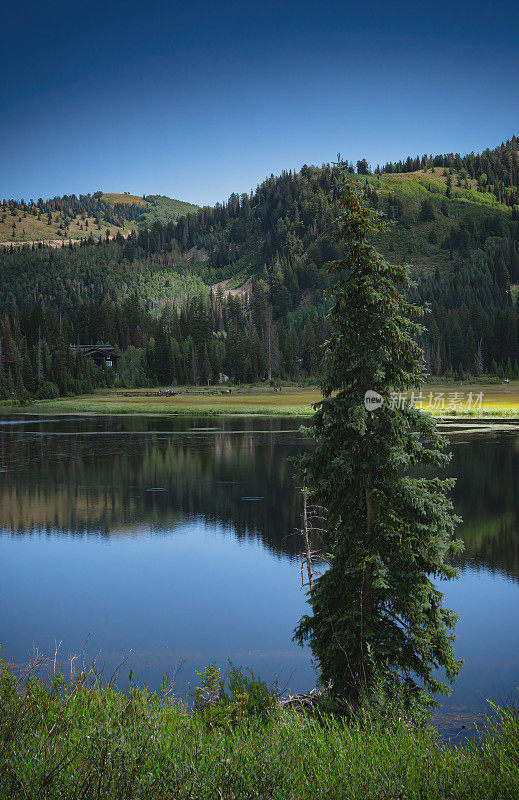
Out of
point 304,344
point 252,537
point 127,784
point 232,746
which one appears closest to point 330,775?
point 232,746

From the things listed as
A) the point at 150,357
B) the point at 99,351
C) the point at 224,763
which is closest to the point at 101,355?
the point at 99,351

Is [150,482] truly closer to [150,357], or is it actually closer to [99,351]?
[150,357]

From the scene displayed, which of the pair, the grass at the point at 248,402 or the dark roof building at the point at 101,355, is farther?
the dark roof building at the point at 101,355

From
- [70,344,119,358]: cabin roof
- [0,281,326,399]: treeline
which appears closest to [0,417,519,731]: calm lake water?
[0,281,326,399]: treeline

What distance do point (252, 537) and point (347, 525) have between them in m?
15.5

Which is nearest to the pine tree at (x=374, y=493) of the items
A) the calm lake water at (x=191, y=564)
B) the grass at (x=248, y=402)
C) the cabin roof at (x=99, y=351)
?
the calm lake water at (x=191, y=564)

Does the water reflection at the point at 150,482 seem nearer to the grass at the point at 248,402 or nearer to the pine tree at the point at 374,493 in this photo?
the pine tree at the point at 374,493

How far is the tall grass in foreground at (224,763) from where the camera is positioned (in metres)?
6.31

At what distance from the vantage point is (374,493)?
12367mm

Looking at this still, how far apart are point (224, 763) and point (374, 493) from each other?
254 inches

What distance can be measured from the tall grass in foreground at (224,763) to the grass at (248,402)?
228ft

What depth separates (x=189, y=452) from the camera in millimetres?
51594

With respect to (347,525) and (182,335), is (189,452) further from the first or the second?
(182,335)

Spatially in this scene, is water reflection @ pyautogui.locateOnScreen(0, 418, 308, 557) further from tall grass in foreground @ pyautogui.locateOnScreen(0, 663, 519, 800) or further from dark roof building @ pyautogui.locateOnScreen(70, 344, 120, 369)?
dark roof building @ pyautogui.locateOnScreen(70, 344, 120, 369)
